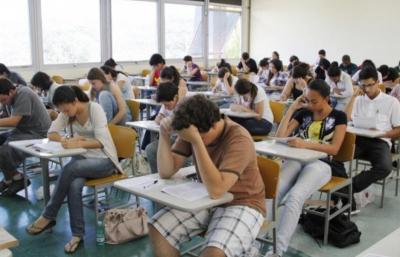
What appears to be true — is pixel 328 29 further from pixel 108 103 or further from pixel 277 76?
pixel 108 103

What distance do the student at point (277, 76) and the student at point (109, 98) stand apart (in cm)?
369

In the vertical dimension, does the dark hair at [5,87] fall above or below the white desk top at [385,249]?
above

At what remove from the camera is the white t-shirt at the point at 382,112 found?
3.89 metres

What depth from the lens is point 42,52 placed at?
8359 millimetres

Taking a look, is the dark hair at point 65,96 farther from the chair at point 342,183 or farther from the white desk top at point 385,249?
the white desk top at point 385,249

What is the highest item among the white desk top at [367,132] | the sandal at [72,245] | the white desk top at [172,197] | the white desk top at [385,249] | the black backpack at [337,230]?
the white desk top at [385,249]

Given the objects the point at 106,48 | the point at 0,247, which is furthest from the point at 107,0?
the point at 0,247

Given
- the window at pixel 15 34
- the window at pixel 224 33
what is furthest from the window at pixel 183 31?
the window at pixel 15 34

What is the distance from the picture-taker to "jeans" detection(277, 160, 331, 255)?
2789 mm

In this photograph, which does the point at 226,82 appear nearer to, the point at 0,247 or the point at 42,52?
the point at 42,52

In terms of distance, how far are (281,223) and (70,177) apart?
148 cm

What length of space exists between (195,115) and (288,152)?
3.86ft

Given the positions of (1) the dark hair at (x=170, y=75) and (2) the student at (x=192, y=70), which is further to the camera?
(2) the student at (x=192, y=70)

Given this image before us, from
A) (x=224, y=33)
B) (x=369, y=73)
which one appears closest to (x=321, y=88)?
(x=369, y=73)
